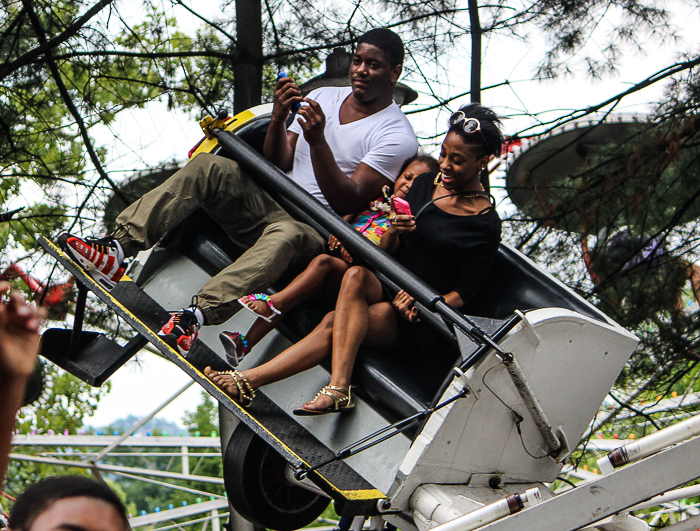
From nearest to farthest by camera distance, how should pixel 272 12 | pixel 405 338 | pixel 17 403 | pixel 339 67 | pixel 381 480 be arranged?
pixel 17 403, pixel 381 480, pixel 405 338, pixel 339 67, pixel 272 12

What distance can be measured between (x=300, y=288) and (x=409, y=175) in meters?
0.72

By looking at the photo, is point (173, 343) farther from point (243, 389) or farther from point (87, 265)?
point (87, 265)

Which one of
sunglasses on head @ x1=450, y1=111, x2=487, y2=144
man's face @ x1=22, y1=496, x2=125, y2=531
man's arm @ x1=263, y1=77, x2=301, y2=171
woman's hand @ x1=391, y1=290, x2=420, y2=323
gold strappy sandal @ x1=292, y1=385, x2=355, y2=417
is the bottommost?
man's face @ x1=22, y1=496, x2=125, y2=531

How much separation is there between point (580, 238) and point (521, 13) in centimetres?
167

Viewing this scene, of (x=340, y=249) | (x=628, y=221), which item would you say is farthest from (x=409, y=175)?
(x=628, y=221)

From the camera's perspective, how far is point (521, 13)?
5.60 m

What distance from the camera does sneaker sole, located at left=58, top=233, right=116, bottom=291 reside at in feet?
9.73

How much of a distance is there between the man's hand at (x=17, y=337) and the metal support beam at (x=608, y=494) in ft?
5.00

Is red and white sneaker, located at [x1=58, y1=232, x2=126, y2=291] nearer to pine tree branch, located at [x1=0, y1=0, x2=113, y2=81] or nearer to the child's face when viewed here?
the child's face

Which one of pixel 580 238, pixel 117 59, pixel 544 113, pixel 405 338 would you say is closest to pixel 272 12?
pixel 117 59

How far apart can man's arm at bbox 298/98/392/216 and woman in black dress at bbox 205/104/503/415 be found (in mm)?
328

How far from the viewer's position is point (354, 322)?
2.97 meters

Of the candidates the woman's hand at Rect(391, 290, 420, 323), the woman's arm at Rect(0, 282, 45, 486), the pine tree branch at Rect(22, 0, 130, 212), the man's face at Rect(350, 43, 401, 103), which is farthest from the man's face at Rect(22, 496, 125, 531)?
the pine tree branch at Rect(22, 0, 130, 212)

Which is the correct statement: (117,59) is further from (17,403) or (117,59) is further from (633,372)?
(17,403)
